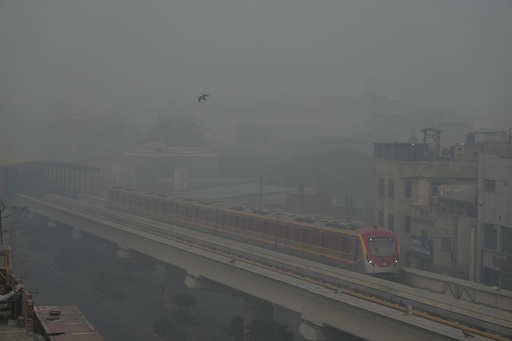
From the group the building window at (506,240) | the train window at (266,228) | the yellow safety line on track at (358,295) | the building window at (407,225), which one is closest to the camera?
the yellow safety line on track at (358,295)

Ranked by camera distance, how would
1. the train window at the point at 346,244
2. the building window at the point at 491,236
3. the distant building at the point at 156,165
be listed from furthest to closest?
the distant building at the point at 156,165
the building window at the point at 491,236
the train window at the point at 346,244

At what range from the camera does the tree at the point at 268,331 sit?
3575cm

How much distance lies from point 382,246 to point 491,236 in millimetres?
13365

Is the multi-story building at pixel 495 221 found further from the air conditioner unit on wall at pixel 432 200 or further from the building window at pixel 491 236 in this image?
the air conditioner unit on wall at pixel 432 200

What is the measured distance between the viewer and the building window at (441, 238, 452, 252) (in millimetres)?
50219

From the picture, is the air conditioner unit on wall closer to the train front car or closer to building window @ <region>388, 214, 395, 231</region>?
building window @ <region>388, 214, 395, 231</region>

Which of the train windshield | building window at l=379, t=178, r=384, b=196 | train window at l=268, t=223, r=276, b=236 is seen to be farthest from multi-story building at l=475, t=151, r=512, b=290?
building window at l=379, t=178, r=384, b=196

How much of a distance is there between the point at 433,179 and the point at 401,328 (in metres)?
34.1

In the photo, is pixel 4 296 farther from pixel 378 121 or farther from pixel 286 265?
pixel 378 121

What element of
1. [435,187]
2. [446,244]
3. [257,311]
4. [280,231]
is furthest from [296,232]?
[435,187]

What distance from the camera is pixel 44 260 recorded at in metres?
67.4

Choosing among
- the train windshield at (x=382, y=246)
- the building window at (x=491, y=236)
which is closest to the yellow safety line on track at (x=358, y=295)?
the train windshield at (x=382, y=246)

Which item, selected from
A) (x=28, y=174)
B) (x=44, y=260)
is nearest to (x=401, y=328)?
(x=44, y=260)

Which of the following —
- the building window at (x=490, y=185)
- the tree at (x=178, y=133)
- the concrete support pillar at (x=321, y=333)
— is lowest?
the concrete support pillar at (x=321, y=333)
